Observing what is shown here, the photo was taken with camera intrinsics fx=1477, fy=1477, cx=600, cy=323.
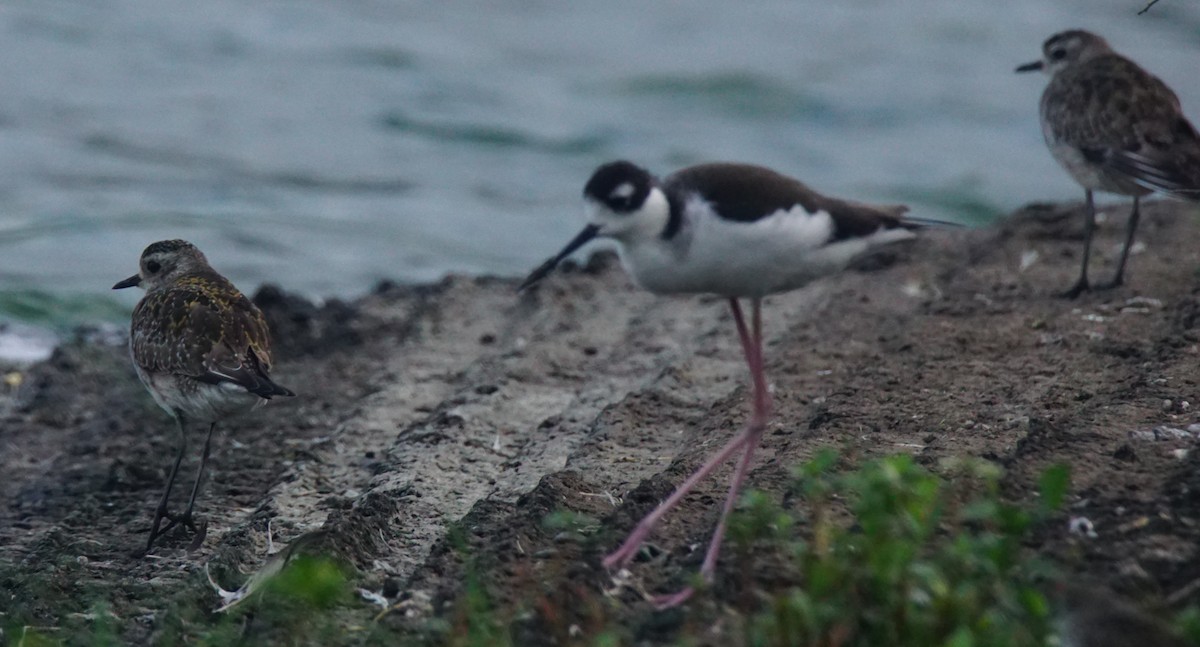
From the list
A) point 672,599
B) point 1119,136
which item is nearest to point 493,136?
point 1119,136

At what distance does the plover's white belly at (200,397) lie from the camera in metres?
6.82

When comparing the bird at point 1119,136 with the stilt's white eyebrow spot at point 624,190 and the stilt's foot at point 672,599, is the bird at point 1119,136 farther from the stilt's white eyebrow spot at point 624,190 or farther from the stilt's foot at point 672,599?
the stilt's foot at point 672,599

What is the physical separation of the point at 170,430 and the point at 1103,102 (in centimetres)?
594

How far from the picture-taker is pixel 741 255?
5.36 meters

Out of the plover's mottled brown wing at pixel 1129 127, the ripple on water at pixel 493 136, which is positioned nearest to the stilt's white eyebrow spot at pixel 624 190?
the plover's mottled brown wing at pixel 1129 127

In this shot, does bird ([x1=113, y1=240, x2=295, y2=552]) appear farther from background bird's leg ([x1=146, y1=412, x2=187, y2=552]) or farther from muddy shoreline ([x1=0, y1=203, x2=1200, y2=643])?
muddy shoreline ([x1=0, y1=203, x2=1200, y2=643])

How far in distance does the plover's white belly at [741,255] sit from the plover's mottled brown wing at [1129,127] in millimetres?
3775

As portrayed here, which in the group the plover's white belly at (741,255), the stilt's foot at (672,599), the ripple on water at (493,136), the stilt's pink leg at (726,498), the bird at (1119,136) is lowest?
the stilt's foot at (672,599)

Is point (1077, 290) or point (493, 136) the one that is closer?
point (1077, 290)

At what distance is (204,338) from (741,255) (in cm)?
285

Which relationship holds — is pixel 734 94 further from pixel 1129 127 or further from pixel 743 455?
pixel 743 455

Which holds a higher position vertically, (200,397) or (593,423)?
(200,397)

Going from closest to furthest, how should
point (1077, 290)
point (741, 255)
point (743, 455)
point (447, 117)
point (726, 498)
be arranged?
point (741, 255)
point (743, 455)
point (726, 498)
point (1077, 290)
point (447, 117)

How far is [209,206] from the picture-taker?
14.6m
